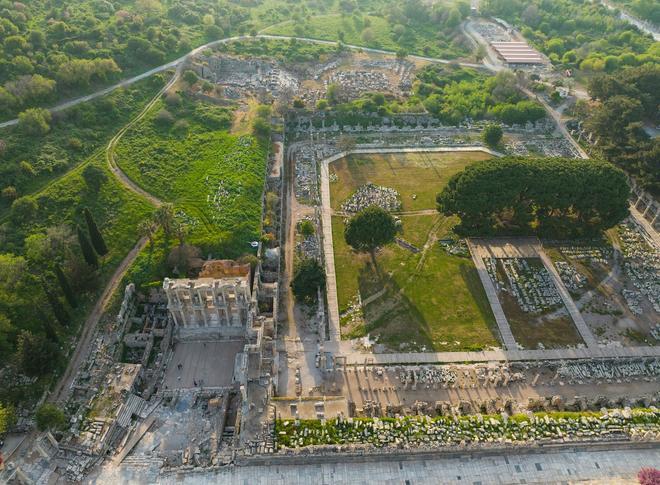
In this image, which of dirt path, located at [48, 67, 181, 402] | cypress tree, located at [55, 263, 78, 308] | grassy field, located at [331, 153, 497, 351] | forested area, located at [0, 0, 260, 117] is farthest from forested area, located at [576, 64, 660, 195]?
forested area, located at [0, 0, 260, 117]

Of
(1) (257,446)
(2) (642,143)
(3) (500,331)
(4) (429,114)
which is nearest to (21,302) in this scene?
(1) (257,446)

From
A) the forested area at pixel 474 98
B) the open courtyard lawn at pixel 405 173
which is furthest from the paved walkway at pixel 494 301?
the forested area at pixel 474 98

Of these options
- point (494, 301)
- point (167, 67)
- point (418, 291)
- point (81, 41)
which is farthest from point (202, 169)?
point (494, 301)

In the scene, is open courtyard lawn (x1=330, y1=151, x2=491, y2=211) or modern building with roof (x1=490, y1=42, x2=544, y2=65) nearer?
open courtyard lawn (x1=330, y1=151, x2=491, y2=211)

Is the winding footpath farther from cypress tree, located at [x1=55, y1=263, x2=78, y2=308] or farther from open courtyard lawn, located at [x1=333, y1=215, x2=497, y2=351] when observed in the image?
open courtyard lawn, located at [x1=333, y1=215, x2=497, y2=351]

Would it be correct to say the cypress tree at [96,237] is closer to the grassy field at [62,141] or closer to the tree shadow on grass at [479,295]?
the grassy field at [62,141]
